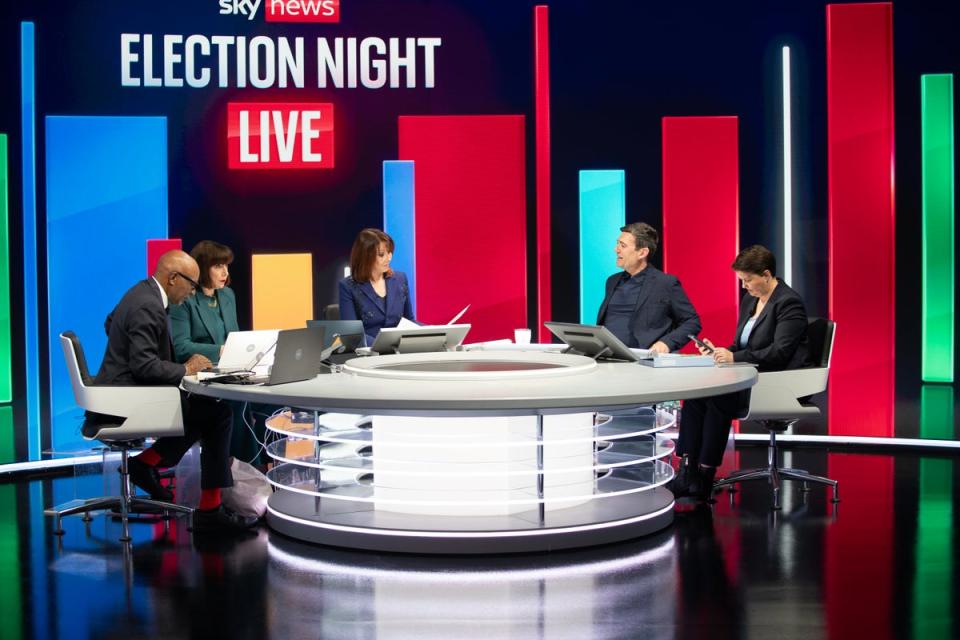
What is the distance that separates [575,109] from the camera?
21.8 ft

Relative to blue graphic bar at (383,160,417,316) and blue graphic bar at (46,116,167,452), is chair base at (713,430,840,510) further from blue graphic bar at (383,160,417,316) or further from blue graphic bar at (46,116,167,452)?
blue graphic bar at (46,116,167,452)

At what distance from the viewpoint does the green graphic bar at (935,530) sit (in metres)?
3.46

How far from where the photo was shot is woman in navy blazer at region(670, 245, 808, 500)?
503 cm

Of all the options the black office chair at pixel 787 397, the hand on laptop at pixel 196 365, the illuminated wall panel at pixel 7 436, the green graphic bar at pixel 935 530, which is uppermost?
the hand on laptop at pixel 196 365

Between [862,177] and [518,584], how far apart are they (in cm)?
385

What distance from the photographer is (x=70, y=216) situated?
625 cm

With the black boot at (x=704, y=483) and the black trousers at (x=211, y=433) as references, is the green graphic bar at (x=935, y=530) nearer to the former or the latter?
the black boot at (x=704, y=483)

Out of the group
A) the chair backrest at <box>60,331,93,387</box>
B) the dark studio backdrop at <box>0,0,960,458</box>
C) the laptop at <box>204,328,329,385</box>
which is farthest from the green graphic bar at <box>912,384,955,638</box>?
the chair backrest at <box>60,331,93,387</box>

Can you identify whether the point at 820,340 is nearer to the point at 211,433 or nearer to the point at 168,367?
the point at 211,433

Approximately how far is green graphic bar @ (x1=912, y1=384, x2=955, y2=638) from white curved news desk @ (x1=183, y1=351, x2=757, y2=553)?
950mm

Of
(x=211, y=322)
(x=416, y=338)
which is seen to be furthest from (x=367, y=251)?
(x=211, y=322)

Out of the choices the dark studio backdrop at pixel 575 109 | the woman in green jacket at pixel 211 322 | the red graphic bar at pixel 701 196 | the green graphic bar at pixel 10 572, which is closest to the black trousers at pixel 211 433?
the woman in green jacket at pixel 211 322

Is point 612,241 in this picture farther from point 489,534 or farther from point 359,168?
point 489,534

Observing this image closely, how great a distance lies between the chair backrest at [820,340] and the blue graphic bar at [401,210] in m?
2.35
